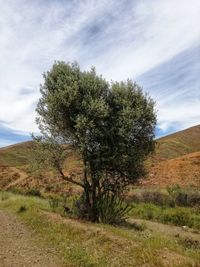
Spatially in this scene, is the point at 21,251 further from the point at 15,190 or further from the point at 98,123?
the point at 15,190

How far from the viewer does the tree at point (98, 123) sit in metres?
18.2

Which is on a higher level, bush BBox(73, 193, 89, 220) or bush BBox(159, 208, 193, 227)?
bush BBox(73, 193, 89, 220)

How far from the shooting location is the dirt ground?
10633mm

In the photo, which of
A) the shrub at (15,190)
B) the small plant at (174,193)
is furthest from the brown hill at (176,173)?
the shrub at (15,190)

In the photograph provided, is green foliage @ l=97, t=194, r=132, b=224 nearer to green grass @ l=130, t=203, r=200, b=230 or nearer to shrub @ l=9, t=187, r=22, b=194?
green grass @ l=130, t=203, r=200, b=230

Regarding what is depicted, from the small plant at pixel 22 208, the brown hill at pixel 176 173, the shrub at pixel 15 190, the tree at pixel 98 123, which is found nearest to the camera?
the tree at pixel 98 123

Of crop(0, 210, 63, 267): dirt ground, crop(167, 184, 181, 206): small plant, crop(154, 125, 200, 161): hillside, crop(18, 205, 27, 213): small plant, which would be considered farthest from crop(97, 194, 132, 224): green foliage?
crop(154, 125, 200, 161): hillside

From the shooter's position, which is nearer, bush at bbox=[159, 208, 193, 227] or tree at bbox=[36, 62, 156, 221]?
tree at bbox=[36, 62, 156, 221]

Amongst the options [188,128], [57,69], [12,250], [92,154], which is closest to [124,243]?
[12,250]

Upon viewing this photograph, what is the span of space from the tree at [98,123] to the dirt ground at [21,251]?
191 inches

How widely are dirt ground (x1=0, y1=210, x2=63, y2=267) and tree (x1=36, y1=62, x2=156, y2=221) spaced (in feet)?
15.9

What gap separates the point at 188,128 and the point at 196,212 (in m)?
108

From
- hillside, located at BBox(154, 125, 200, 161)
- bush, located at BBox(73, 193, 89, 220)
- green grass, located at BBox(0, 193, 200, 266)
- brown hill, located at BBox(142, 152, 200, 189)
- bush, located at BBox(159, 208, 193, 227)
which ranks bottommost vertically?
bush, located at BBox(159, 208, 193, 227)

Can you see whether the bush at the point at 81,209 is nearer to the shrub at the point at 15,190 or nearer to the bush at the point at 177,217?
the bush at the point at 177,217
